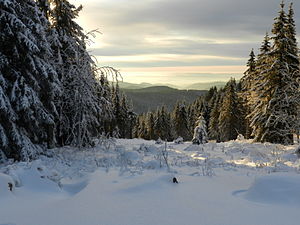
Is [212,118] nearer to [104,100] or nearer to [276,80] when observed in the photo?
[276,80]

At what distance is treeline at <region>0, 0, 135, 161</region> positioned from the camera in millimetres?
9000

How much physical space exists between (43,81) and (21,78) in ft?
3.74

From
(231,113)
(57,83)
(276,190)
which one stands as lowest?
(276,190)

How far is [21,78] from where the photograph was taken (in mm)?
9359

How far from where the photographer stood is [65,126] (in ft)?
42.5

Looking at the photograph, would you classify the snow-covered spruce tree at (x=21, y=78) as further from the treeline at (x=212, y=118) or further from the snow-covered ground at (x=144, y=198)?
the treeline at (x=212, y=118)

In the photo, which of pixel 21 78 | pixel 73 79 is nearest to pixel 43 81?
pixel 21 78

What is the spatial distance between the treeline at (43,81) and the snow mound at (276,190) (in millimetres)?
7213

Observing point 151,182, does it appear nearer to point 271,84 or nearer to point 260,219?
point 260,219

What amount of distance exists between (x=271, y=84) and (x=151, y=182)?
16.4 meters

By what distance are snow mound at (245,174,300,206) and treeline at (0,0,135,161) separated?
7.21m

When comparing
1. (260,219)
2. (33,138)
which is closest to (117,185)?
(260,219)

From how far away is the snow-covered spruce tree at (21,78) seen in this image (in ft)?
29.2

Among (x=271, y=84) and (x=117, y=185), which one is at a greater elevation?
(x=271, y=84)
